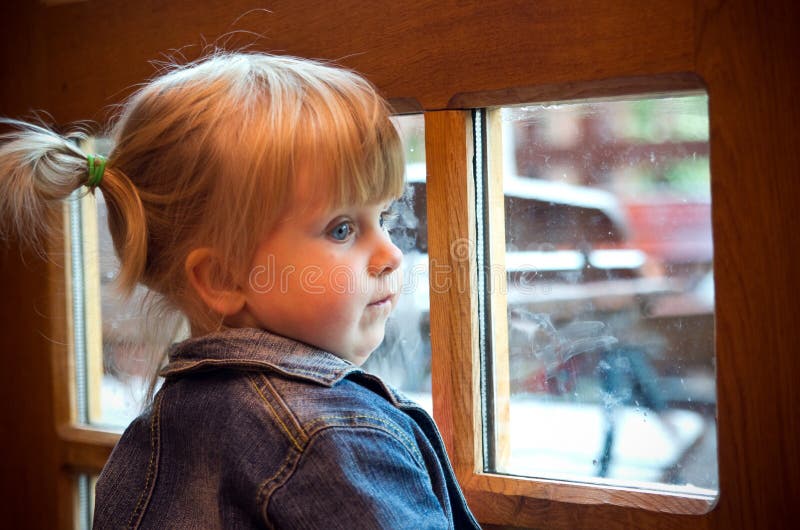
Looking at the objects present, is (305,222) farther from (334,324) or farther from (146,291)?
(146,291)

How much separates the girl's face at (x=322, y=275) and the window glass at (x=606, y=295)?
0.17 metres

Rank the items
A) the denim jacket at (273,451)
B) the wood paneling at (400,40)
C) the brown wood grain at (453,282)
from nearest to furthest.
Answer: the denim jacket at (273,451), the wood paneling at (400,40), the brown wood grain at (453,282)

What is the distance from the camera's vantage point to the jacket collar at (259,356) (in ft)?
2.48

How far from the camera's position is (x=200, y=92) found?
0.79 metres

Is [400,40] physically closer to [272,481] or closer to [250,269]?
[250,269]

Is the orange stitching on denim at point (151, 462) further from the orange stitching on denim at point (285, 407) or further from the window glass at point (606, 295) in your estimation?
the window glass at point (606, 295)

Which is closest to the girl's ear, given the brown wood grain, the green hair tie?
the green hair tie

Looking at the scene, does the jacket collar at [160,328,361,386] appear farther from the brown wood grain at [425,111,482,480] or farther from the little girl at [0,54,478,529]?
the brown wood grain at [425,111,482,480]

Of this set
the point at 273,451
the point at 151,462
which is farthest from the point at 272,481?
the point at 151,462

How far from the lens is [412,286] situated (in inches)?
38.4

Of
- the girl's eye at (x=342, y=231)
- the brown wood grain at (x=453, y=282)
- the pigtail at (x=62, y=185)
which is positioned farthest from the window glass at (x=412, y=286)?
the pigtail at (x=62, y=185)

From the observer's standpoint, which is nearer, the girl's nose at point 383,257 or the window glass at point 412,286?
the girl's nose at point 383,257

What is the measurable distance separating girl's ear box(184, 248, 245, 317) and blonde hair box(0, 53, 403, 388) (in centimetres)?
1

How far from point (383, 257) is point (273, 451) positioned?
207 mm
